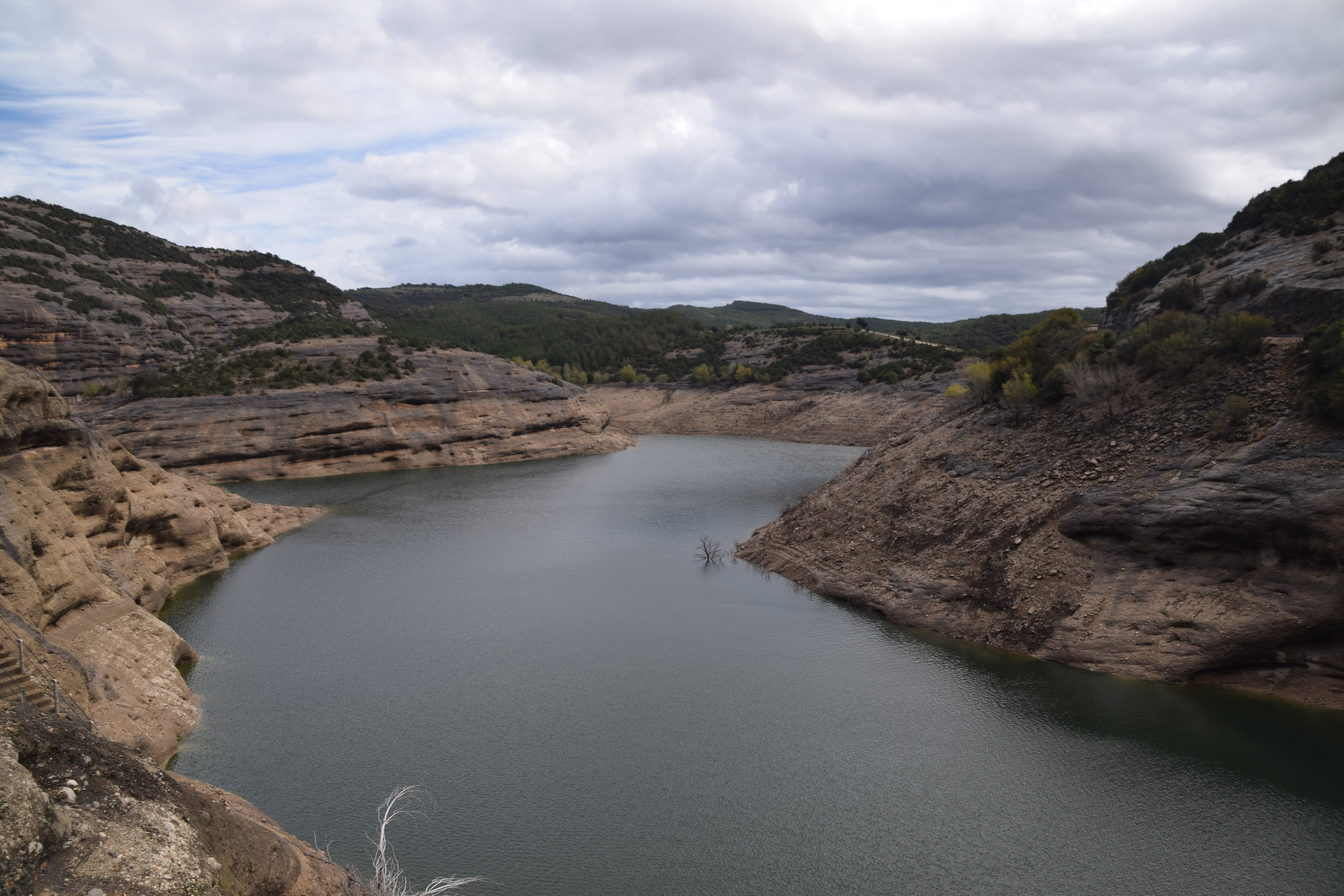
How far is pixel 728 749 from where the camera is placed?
608 inches

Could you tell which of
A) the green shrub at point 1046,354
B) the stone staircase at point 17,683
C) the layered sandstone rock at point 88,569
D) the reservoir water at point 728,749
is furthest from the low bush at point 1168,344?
the stone staircase at point 17,683

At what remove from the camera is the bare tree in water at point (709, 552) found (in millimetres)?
29953

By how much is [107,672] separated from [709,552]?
19220 millimetres

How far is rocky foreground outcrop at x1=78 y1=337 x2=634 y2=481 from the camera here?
4984 cm

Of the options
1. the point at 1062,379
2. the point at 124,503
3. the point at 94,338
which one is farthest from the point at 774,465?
the point at 94,338

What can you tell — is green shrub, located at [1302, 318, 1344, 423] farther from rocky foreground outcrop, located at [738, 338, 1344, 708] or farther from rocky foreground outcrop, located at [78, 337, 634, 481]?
rocky foreground outcrop, located at [78, 337, 634, 481]

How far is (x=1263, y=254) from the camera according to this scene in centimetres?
2627

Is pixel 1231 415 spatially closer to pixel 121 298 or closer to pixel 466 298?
pixel 121 298

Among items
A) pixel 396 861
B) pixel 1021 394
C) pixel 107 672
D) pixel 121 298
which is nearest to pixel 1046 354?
pixel 1021 394

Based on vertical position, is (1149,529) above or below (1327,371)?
below

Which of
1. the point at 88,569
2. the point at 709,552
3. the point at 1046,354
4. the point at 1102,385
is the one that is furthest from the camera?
the point at 709,552

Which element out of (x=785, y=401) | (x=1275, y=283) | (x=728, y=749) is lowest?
(x=728, y=749)

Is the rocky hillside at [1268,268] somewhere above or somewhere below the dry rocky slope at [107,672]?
above

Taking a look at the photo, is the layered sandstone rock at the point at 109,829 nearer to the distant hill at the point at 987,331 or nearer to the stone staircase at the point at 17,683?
the stone staircase at the point at 17,683
